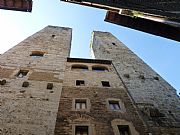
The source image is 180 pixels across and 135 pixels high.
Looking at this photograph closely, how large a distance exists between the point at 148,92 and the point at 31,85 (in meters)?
6.04

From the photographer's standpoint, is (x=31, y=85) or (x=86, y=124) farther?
(x=31, y=85)

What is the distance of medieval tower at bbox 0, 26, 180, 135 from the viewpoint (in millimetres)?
9367

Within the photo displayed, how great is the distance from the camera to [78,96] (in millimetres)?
11602

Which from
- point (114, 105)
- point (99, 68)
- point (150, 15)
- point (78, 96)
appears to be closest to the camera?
point (150, 15)

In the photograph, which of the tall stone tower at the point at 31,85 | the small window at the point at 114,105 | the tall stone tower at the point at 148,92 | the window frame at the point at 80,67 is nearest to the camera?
the tall stone tower at the point at 31,85

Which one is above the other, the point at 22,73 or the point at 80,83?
the point at 22,73

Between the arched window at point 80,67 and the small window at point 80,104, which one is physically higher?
the arched window at point 80,67

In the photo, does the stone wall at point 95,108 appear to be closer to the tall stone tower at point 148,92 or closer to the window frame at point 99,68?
the tall stone tower at point 148,92

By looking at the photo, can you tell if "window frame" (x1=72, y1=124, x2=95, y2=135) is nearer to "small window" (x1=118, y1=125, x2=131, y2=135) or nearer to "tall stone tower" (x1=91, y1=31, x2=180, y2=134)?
"small window" (x1=118, y1=125, x2=131, y2=135)

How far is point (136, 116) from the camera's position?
1058 cm

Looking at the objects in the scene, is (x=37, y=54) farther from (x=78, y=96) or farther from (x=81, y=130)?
(x=81, y=130)

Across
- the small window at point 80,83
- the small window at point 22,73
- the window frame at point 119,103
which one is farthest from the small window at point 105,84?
the small window at point 22,73

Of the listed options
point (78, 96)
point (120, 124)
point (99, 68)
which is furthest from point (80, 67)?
point (120, 124)

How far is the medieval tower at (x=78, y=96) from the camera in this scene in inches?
369
